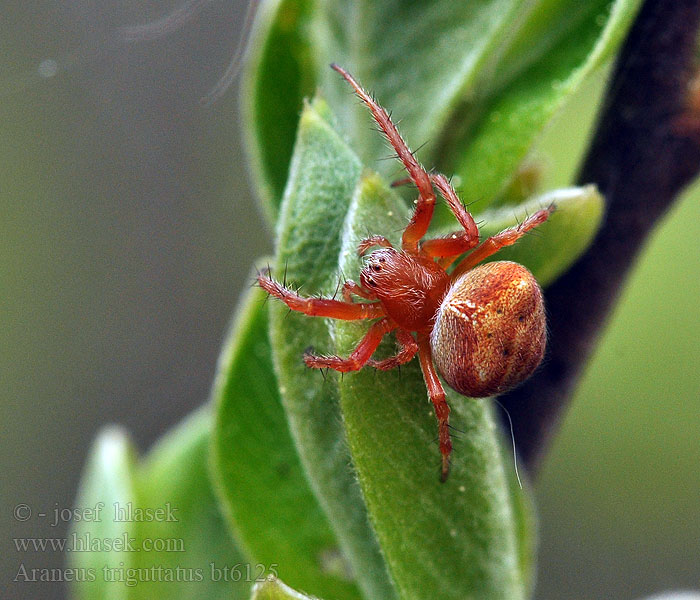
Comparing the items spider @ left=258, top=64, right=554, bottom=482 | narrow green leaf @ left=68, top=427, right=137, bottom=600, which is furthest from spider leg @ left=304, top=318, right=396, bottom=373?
narrow green leaf @ left=68, top=427, right=137, bottom=600

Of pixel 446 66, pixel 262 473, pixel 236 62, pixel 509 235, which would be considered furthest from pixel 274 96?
pixel 262 473

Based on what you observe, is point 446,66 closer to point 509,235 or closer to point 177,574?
point 509,235

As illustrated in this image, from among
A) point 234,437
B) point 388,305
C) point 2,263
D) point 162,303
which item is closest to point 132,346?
point 162,303

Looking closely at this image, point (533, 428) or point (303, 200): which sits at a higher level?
point (303, 200)

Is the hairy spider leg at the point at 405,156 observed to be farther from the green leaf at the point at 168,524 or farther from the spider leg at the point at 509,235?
the green leaf at the point at 168,524

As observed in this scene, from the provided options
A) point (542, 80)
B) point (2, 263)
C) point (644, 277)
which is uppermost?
point (2, 263)

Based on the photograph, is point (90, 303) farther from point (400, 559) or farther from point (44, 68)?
point (400, 559)

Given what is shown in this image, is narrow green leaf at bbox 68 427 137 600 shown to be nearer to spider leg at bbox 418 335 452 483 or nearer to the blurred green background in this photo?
spider leg at bbox 418 335 452 483
